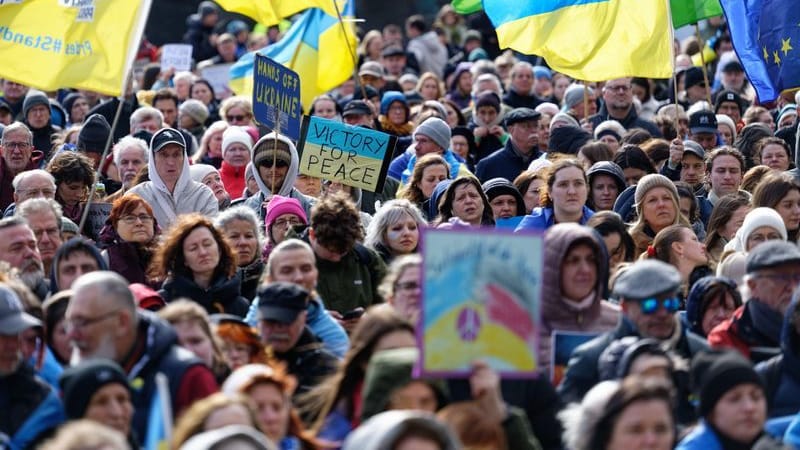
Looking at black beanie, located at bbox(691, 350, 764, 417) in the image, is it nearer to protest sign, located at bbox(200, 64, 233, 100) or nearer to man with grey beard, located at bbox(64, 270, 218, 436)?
man with grey beard, located at bbox(64, 270, 218, 436)

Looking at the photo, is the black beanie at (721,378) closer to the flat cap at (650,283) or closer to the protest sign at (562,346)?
the flat cap at (650,283)

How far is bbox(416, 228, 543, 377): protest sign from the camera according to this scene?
6.87m

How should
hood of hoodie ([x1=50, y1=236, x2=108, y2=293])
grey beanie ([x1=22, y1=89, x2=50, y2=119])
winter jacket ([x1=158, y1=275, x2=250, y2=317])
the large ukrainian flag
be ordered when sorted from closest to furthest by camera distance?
hood of hoodie ([x1=50, y1=236, x2=108, y2=293]) → winter jacket ([x1=158, y1=275, x2=250, y2=317]) → the large ukrainian flag → grey beanie ([x1=22, y1=89, x2=50, y2=119])

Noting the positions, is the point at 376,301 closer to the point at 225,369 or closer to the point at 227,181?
the point at 225,369

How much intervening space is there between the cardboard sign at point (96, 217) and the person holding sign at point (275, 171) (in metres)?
1.00

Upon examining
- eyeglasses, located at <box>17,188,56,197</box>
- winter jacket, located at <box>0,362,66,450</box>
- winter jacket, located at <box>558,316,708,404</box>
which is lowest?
winter jacket, located at <box>0,362,66,450</box>

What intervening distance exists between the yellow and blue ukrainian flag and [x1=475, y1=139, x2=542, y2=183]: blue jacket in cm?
216

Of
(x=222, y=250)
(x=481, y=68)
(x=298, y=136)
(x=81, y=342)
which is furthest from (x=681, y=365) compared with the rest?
(x=481, y=68)

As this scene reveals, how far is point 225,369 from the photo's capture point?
8.00 metres

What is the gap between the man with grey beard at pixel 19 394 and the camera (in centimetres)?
737

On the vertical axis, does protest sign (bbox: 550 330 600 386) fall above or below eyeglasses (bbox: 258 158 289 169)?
below

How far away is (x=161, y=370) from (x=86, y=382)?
51 cm

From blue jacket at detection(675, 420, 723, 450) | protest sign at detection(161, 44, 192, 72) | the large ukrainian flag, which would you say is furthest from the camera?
protest sign at detection(161, 44, 192, 72)

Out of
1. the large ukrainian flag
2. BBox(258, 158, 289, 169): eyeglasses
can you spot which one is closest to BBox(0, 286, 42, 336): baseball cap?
BBox(258, 158, 289, 169): eyeglasses
